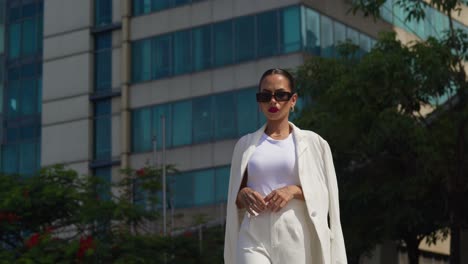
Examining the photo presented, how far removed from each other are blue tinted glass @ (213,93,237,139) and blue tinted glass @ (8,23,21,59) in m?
12.2

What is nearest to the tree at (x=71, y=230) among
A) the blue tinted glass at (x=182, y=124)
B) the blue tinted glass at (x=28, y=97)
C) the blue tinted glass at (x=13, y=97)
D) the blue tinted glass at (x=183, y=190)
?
the blue tinted glass at (x=183, y=190)

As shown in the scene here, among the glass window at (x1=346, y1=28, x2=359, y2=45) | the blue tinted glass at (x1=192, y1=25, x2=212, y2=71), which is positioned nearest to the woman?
the blue tinted glass at (x1=192, y1=25, x2=212, y2=71)

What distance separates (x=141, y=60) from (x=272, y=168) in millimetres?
41688

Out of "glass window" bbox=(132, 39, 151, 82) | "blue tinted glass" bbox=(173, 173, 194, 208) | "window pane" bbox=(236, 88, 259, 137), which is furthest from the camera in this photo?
"glass window" bbox=(132, 39, 151, 82)

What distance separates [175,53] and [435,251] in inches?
516

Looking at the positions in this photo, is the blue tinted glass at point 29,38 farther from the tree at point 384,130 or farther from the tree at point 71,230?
the tree at point 384,130

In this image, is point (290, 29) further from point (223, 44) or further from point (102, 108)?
point (102, 108)

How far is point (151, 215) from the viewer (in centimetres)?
3266

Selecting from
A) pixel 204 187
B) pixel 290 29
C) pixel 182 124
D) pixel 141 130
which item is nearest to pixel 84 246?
pixel 204 187

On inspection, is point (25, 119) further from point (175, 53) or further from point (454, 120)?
point (454, 120)

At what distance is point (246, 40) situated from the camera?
149 ft

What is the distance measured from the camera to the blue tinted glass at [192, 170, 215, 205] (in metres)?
45.2

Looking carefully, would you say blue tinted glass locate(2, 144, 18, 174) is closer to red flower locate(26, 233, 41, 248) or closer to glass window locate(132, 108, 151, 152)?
glass window locate(132, 108, 151, 152)

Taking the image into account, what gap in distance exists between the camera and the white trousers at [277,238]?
7688 mm
